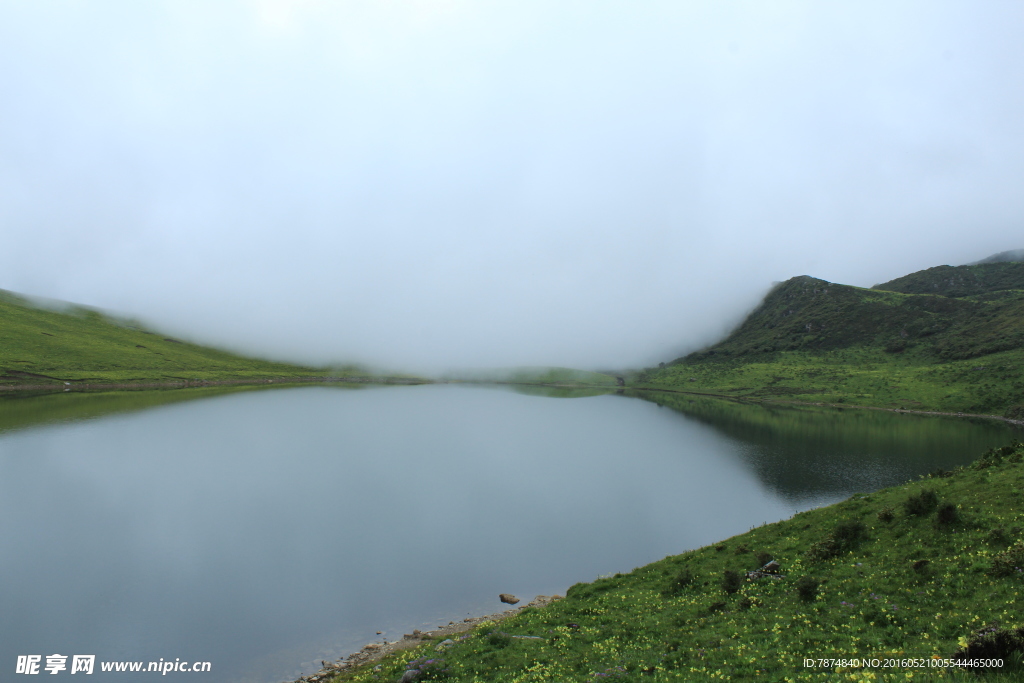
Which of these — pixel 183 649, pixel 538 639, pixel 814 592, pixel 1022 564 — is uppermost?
pixel 1022 564

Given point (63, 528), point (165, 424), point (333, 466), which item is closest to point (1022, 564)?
point (63, 528)

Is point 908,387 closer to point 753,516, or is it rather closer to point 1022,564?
point 753,516

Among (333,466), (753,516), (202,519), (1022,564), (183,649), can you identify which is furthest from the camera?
(333,466)

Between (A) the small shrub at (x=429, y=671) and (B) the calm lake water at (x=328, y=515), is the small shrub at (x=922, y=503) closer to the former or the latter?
(B) the calm lake water at (x=328, y=515)

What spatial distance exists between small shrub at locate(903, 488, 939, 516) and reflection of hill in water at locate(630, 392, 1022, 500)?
33.3 m

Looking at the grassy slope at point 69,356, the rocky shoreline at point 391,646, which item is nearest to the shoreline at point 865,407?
the rocky shoreline at point 391,646

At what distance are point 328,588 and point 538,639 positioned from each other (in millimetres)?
17894

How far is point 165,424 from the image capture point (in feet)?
290

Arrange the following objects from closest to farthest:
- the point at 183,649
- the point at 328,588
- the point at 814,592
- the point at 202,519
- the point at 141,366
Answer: the point at 814,592 < the point at 183,649 < the point at 328,588 < the point at 202,519 < the point at 141,366

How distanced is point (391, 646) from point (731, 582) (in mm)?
17154

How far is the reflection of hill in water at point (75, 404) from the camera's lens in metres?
84.7

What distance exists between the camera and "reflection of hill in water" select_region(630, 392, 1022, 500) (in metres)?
57.7

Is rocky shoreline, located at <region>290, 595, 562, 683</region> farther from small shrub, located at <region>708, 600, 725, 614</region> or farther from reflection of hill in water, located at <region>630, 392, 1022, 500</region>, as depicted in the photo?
reflection of hill in water, located at <region>630, 392, 1022, 500</region>

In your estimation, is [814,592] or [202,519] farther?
[202,519]
